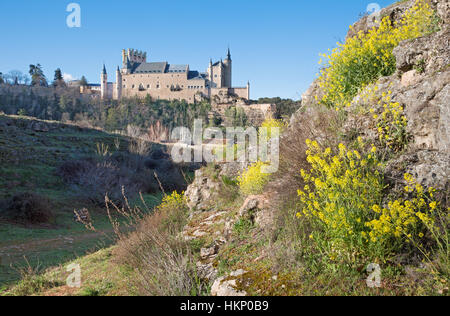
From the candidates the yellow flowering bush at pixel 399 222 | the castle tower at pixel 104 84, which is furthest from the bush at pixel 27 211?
the castle tower at pixel 104 84

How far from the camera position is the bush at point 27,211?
13383 millimetres

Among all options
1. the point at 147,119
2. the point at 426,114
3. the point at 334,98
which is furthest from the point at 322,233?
the point at 147,119

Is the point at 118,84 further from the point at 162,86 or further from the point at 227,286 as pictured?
the point at 227,286

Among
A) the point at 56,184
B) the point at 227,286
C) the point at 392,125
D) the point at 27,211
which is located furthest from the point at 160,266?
the point at 56,184

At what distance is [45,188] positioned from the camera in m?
18.5

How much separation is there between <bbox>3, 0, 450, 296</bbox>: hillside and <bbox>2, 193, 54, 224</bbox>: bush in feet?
27.5

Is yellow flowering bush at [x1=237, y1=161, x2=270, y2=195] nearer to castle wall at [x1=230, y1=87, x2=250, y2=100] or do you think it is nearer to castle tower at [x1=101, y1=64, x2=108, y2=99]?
castle wall at [x1=230, y1=87, x2=250, y2=100]

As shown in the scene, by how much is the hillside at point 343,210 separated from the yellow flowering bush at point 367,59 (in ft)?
0.08

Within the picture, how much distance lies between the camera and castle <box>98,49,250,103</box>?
85688mm

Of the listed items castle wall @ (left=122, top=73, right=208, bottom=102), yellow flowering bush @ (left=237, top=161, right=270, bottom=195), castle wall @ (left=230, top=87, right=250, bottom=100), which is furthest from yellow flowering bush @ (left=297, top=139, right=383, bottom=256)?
castle wall @ (left=122, top=73, right=208, bottom=102)

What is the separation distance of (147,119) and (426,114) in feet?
212

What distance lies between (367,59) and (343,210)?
157 inches

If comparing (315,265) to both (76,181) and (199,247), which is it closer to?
(199,247)
